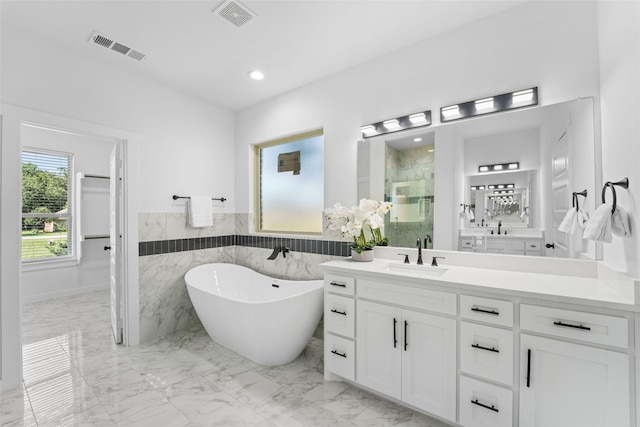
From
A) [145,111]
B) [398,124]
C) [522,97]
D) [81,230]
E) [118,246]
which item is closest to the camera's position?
[522,97]

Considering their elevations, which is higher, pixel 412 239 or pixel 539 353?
pixel 412 239

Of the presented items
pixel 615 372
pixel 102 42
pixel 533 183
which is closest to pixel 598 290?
pixel 615 372

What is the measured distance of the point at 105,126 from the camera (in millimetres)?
2674

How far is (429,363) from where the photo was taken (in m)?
1.73

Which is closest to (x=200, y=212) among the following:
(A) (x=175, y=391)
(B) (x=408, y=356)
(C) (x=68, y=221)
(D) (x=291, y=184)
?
(D) (x=291, y=184)

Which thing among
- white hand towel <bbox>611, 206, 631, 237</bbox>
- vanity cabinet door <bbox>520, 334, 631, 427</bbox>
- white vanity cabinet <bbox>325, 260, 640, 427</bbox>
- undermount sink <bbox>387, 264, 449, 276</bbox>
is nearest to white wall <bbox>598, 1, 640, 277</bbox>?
white hand towel <bbox>611, 206, 631, 237</bbox>

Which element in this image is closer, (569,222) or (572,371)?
(572,371)

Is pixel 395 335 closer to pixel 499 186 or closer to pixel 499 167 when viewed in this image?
pixel 499 186

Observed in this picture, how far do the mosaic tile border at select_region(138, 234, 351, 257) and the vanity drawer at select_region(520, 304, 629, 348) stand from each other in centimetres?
148

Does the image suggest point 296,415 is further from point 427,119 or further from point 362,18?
point 362,18

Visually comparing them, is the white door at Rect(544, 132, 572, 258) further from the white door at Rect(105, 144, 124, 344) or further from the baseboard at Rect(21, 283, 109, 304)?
the baseboard at Rect(21, 283, 109, 304)

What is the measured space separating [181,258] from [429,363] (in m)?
2.69

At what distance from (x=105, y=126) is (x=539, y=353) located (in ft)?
11.8

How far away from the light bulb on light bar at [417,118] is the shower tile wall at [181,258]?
1.23 meters
